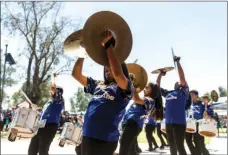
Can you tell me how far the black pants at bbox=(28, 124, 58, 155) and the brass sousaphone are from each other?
362 cm

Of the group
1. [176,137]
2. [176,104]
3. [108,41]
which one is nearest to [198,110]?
[176,104]

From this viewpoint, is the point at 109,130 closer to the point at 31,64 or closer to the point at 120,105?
the point at 120,105

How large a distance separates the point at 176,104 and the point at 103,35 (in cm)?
432

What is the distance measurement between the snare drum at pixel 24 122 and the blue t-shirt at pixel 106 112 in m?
3.55

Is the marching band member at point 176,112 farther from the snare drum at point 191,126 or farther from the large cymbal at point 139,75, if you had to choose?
the large cymbal at point 139,75

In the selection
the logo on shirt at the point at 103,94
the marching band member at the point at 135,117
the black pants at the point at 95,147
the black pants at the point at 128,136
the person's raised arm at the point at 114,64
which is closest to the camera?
the person's raised arm at the point at 114,64

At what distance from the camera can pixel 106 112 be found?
3.29 meters

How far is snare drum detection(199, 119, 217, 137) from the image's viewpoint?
8.73 metres

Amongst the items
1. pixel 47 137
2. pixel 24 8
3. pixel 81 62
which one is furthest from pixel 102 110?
pixel 24 8

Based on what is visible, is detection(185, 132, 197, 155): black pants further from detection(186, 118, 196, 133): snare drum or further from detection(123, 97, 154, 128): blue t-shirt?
detection(123, 97, 154, 128): blue t-shirt

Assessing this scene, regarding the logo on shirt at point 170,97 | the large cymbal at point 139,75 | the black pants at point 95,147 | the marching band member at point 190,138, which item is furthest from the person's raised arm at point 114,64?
the marching band member at point 190,138

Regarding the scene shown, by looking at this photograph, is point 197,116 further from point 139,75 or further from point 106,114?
point 106,114

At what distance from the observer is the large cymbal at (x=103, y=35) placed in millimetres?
3109

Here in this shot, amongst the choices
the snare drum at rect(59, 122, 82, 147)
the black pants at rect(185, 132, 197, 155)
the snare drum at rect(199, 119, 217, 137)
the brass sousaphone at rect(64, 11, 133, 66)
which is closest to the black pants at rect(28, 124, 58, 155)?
the snare drum at rect(59, 122, 82, 147)
